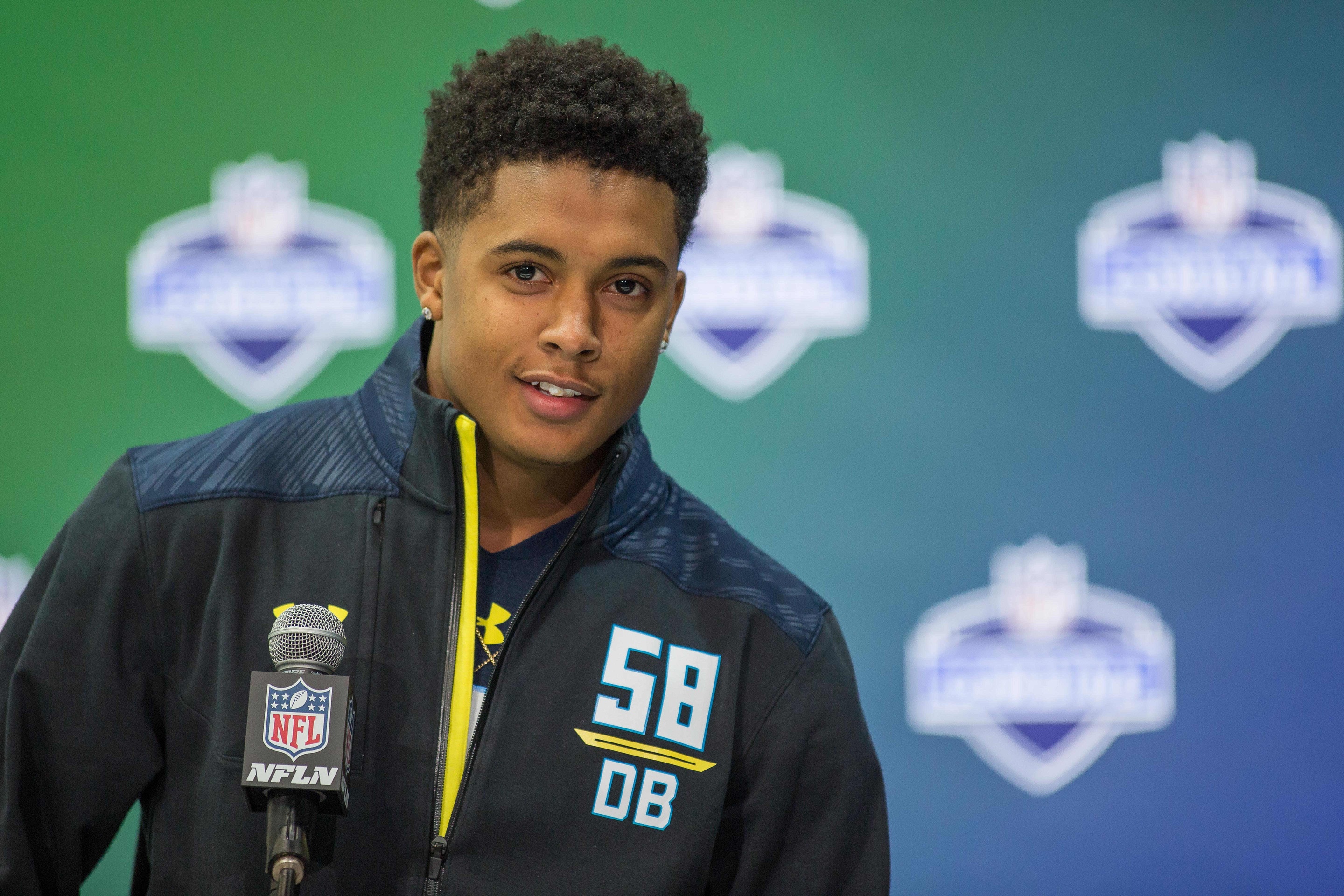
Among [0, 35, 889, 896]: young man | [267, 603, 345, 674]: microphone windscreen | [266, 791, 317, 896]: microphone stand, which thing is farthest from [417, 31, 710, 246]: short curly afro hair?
[266, 791, 317, 896]: microphone stand

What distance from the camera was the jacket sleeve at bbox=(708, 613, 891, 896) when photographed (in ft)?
4.13

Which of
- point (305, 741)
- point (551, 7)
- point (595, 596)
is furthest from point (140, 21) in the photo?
point (305, 741)

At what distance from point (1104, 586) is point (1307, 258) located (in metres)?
0.75

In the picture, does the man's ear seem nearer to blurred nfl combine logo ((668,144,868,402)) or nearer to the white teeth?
the white teeth

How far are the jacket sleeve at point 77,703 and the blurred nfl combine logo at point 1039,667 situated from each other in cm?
148

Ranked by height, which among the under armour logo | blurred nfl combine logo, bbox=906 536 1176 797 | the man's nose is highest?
the man's nose

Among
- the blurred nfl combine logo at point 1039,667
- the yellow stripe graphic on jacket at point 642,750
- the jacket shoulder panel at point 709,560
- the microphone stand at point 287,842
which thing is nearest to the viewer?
the microphone stand at point 287,842

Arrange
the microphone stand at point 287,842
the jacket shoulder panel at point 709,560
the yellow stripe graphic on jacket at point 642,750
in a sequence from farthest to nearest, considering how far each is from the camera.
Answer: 1. the jacket shoulder panel at point 709,560
2. the yellow stripe graphic on jacket at point 642,750
3. the microphone stand at point 287,842

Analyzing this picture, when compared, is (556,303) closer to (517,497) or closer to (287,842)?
(517,497)

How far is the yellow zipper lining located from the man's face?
0.11 feet

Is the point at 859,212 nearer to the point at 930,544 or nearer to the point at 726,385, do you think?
the point at 726,385

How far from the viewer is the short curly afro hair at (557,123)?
1167mm

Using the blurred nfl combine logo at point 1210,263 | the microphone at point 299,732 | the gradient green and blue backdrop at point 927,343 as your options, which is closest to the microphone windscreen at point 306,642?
the microphone at point 299,732

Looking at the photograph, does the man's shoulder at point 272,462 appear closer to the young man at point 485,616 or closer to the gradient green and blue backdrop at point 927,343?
the young man at point 485,616
